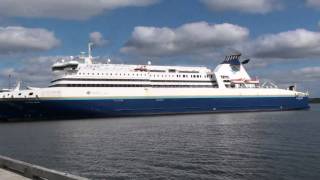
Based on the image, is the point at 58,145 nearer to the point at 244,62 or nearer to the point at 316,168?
the point at 316,168

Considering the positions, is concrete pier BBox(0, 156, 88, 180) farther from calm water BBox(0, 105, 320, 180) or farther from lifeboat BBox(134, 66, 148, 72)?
lifeboat BBox(134, 66, 148, 72)

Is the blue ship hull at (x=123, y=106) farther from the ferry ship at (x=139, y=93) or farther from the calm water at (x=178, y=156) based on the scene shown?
the calm water at (x=178, y=156)

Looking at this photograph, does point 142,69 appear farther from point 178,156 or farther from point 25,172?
point 25,172

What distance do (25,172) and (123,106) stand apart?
56.6m

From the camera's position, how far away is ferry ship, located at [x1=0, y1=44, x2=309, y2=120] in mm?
63469

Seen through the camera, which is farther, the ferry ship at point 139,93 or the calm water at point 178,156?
the ferry ship at point 139,93

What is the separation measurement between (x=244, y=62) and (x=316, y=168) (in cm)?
7063

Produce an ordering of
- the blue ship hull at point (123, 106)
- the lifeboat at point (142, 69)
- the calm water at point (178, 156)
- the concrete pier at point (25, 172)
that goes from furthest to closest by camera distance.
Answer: the lifeboat at point (142, 69), the blue ship hull at point (123, 106), the calm water at point (178, 156), the concrete pier at point (25, 172)

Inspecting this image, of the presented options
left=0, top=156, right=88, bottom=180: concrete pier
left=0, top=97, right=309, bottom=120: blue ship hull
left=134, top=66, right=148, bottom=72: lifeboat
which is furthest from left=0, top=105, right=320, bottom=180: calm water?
left=134, top=66, right=148, bottom=72: lifeboat

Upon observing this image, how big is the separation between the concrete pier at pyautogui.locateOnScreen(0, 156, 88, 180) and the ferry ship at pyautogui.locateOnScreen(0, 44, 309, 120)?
50.8 meters

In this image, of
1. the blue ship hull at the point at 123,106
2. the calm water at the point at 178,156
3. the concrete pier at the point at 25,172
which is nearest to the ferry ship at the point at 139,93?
the blue ship hull at the point at 123,106

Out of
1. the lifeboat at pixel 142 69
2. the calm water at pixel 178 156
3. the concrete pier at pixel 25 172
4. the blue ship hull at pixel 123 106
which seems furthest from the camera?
the lifeboat at pixel 142 69

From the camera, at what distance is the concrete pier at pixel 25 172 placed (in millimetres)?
10198

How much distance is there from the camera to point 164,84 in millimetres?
75188
